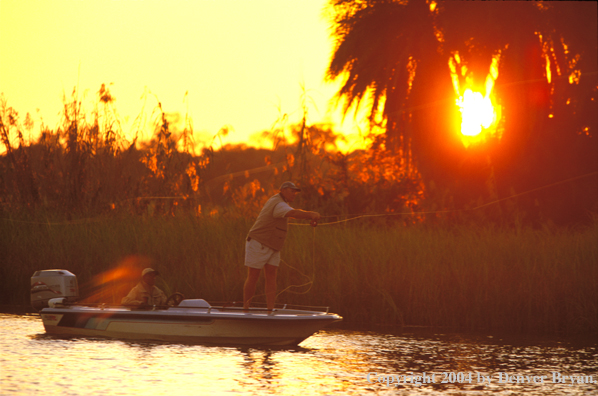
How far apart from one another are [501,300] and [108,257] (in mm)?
7026

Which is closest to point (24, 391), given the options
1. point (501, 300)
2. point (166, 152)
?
point (501, 300)

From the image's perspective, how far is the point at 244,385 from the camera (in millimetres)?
7559

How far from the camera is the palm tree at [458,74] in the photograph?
18.7 meters

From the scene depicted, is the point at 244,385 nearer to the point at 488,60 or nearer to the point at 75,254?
the point at 75,254

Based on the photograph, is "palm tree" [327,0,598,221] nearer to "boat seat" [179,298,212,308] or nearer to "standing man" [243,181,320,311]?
"standing man" [243,181,320,311]

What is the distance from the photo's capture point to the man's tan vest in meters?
10.5

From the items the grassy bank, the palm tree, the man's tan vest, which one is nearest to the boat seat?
→ the man's tan vest

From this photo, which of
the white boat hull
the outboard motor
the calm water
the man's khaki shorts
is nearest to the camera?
the calm water

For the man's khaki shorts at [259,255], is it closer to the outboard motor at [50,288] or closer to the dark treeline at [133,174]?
the outboard motor at [50,288]

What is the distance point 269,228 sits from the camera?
416 inches

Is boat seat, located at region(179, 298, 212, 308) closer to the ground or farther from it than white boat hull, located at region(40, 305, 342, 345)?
farther from it

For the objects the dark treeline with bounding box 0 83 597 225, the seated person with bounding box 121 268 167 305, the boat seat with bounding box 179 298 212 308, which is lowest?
the boat seat with bounding box 179 298 212 308

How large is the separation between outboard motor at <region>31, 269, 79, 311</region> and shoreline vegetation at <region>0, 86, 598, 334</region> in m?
2.97

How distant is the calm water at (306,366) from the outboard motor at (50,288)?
0.42m
